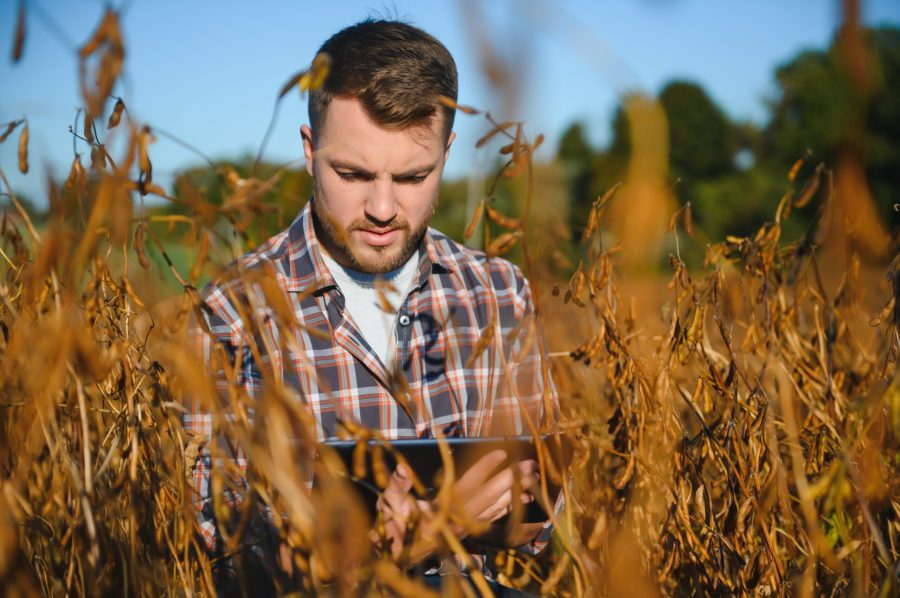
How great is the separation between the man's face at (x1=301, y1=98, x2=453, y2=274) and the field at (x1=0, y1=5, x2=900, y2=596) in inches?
18.7

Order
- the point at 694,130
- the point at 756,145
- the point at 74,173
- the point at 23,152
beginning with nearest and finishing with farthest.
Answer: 1. the point at 23,152
2. the point at 74,173
3. the point at 694,130
4. the point at 756,145

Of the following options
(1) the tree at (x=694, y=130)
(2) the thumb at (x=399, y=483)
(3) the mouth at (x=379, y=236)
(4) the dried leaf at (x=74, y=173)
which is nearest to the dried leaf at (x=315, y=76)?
(4) the dried leaf at (x=74, y=173)

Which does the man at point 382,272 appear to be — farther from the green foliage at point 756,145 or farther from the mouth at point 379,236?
the green foliage at point 756,145

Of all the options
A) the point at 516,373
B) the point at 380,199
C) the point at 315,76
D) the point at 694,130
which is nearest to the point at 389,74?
the point at 380,199

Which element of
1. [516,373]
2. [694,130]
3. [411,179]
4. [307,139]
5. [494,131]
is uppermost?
[694,130]

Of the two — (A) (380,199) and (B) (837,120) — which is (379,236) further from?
(B) (837,120)

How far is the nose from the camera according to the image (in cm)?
168

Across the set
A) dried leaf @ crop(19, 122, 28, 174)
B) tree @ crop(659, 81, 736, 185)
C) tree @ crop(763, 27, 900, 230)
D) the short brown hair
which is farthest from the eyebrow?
tree @ crop(659, 81, 736, 185)

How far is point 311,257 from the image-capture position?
6.00ft

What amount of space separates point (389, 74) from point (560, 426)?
97 centimetres

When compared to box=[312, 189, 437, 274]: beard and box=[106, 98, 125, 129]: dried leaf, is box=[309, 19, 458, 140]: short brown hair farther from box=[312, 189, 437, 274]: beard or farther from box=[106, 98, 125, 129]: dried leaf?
box=[106, 98, 125, 129]: dried leaf

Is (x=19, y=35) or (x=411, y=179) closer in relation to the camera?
(x=19, y=35)

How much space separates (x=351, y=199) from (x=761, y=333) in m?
0.94

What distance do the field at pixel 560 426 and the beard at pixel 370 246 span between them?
1.64 ft
